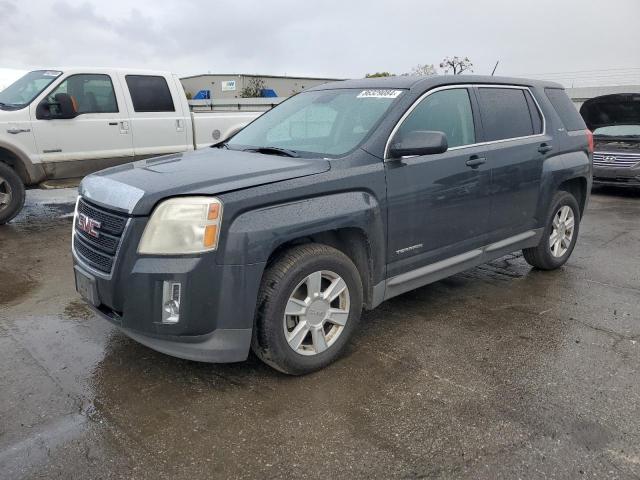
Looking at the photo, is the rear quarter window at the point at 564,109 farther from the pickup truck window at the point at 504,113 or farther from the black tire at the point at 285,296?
the black tire at the point at 285,296

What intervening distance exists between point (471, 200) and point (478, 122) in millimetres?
681

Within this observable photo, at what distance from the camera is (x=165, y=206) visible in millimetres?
2867

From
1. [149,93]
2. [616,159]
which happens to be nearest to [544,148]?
[149,93]

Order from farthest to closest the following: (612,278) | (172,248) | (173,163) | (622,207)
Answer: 1. (622,207)
2. (612,278)
3. (173,163)
4. (172,248)

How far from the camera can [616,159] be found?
997 centimetres

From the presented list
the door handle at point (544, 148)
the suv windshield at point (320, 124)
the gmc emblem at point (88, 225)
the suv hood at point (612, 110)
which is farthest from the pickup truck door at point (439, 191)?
the suv hood at point (612, 110)

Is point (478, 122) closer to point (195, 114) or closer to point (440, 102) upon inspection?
point (440, 102)

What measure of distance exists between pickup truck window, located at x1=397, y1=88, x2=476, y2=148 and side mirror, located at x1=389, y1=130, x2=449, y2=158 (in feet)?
0.65

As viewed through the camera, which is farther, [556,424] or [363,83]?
[363,83]

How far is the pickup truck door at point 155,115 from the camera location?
25.7ft

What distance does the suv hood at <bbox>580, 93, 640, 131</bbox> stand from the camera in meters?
10.4

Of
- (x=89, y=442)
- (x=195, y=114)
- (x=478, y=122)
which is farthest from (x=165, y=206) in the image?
(x=195, y=114)

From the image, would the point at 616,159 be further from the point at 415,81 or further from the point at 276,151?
the point at 276,151

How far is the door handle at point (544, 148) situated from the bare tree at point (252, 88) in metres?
29.5
